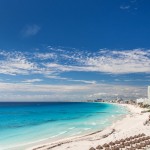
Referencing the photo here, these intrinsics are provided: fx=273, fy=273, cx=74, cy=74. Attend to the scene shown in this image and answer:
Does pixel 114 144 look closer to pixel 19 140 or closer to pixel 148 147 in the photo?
pixel 148 147

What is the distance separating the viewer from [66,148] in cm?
2616

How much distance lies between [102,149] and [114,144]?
2.05 metres

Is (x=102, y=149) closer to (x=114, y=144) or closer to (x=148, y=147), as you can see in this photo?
(x=114, y=144)

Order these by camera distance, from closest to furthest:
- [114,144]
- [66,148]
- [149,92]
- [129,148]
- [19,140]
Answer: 1. [129,148]
2. [114,144]
3. [66,148]
4. [19,140]
5. [149,92]

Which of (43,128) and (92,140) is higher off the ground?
(92,140)

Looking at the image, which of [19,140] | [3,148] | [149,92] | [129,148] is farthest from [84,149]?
[149,92]

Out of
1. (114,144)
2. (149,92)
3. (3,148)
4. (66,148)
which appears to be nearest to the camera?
(114,144)

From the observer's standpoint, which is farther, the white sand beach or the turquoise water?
the turquoise water

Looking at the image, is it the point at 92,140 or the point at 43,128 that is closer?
the point at 92,140

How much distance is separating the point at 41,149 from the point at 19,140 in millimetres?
7531

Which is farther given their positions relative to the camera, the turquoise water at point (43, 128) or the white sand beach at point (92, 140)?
the turquoise water at point (43, 128)

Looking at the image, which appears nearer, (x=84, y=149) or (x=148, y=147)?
(x=148, y=147)

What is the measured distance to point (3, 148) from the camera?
28812mm

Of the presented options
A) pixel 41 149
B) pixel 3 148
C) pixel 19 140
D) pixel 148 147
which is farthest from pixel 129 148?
pixel 19 140
